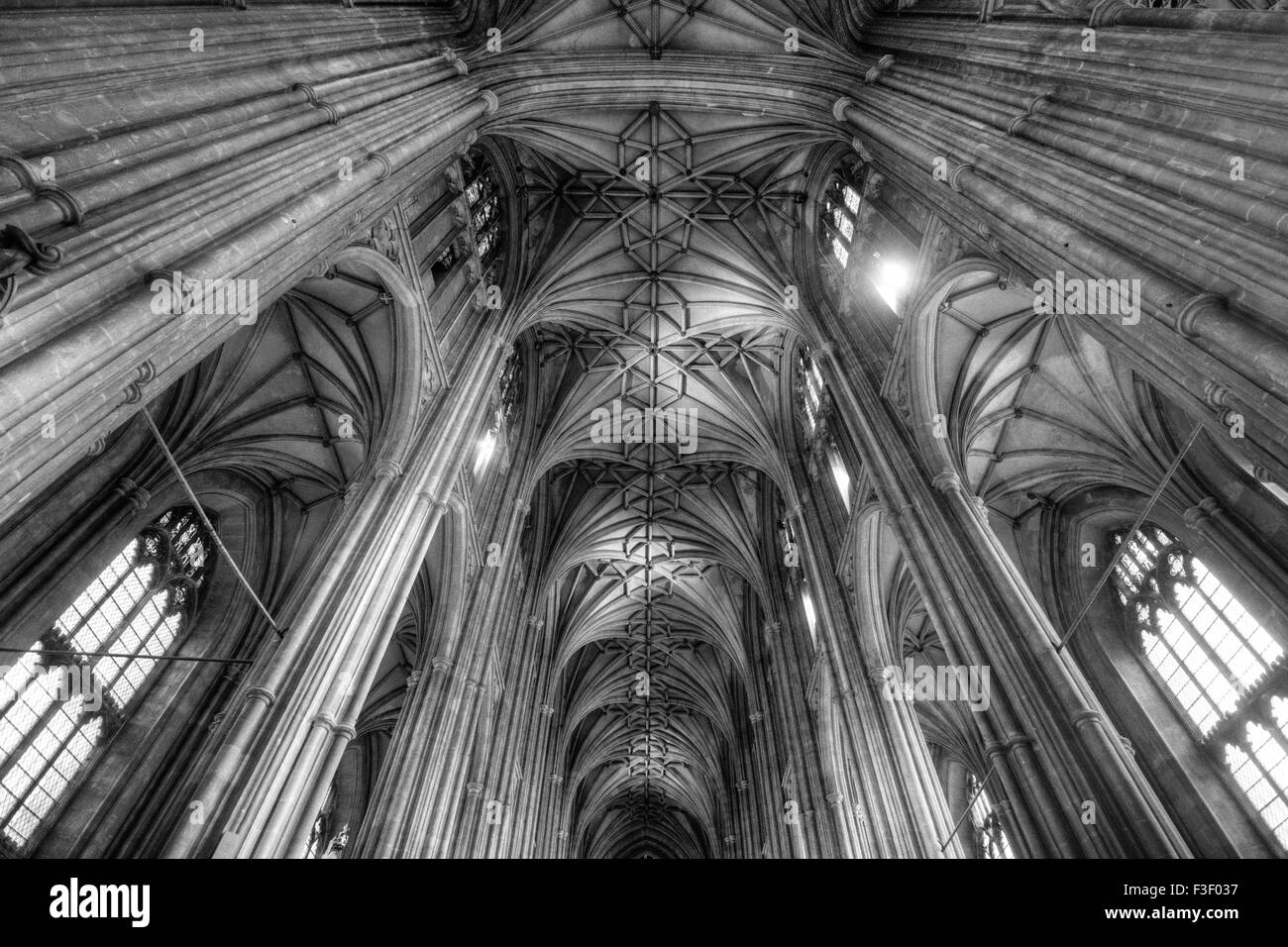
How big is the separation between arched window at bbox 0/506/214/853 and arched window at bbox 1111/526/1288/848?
18514mm

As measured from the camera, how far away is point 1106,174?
8273 millimetres

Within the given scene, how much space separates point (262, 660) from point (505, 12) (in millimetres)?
14940

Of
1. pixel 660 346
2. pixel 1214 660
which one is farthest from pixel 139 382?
pixel 660 346

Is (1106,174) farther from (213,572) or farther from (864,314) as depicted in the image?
(213,572)

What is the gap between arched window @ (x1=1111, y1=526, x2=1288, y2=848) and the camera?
12039mm

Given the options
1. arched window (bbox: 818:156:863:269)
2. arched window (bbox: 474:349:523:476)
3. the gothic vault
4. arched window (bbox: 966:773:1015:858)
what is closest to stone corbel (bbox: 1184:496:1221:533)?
the gothic vault

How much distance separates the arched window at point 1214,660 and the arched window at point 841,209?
31.8 feet

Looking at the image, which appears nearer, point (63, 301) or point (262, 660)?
point (63, 301)

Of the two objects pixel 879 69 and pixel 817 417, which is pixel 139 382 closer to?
pixel 879 69

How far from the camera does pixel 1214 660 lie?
13.4 metres

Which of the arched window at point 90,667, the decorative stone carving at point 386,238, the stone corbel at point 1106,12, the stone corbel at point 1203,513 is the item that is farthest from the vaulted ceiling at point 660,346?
the arched window at point 90,667

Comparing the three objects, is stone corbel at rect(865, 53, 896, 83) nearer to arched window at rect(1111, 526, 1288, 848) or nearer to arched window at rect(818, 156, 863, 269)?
arched window at rect(818, 156, 863, 269)
